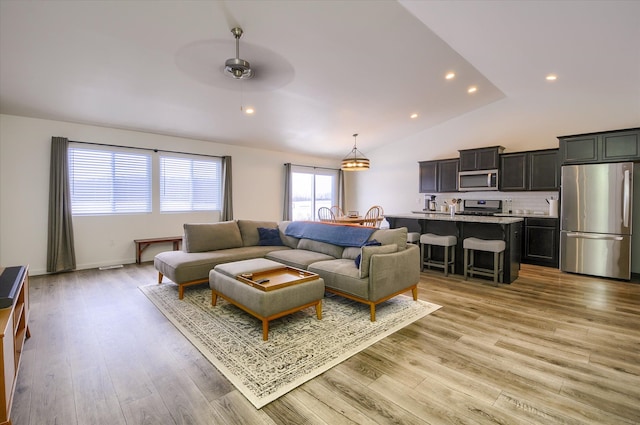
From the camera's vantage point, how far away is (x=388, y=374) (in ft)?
7.10

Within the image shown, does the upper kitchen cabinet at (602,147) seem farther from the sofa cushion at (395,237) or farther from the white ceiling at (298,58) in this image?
the sofa cushion at (395,237)

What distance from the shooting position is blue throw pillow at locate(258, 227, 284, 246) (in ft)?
16.4

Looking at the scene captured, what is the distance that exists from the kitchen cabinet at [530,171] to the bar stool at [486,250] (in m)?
2.22

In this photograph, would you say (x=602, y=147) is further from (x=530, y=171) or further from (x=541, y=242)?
(x=541, y=242)

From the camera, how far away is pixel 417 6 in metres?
3.12

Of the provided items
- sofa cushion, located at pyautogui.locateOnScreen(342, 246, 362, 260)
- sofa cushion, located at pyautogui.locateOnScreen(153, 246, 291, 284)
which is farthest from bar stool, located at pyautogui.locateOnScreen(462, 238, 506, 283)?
sofa cushion, located at pyautogui.locateOnScreen(153, 246, 291, 284)

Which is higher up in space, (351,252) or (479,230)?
(479,230)

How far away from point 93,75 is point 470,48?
16.3 ft

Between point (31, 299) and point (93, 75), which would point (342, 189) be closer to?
point (93, 75)

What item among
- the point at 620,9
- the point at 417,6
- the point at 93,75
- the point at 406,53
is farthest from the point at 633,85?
the point at 93,75

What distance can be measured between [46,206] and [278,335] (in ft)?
15.7

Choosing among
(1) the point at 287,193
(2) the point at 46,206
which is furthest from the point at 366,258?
(2) the point at 46,206

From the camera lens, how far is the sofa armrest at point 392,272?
3070 mm

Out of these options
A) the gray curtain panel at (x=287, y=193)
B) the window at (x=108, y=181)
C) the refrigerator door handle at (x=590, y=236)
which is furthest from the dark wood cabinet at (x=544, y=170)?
the window at (x=108, y=181)
